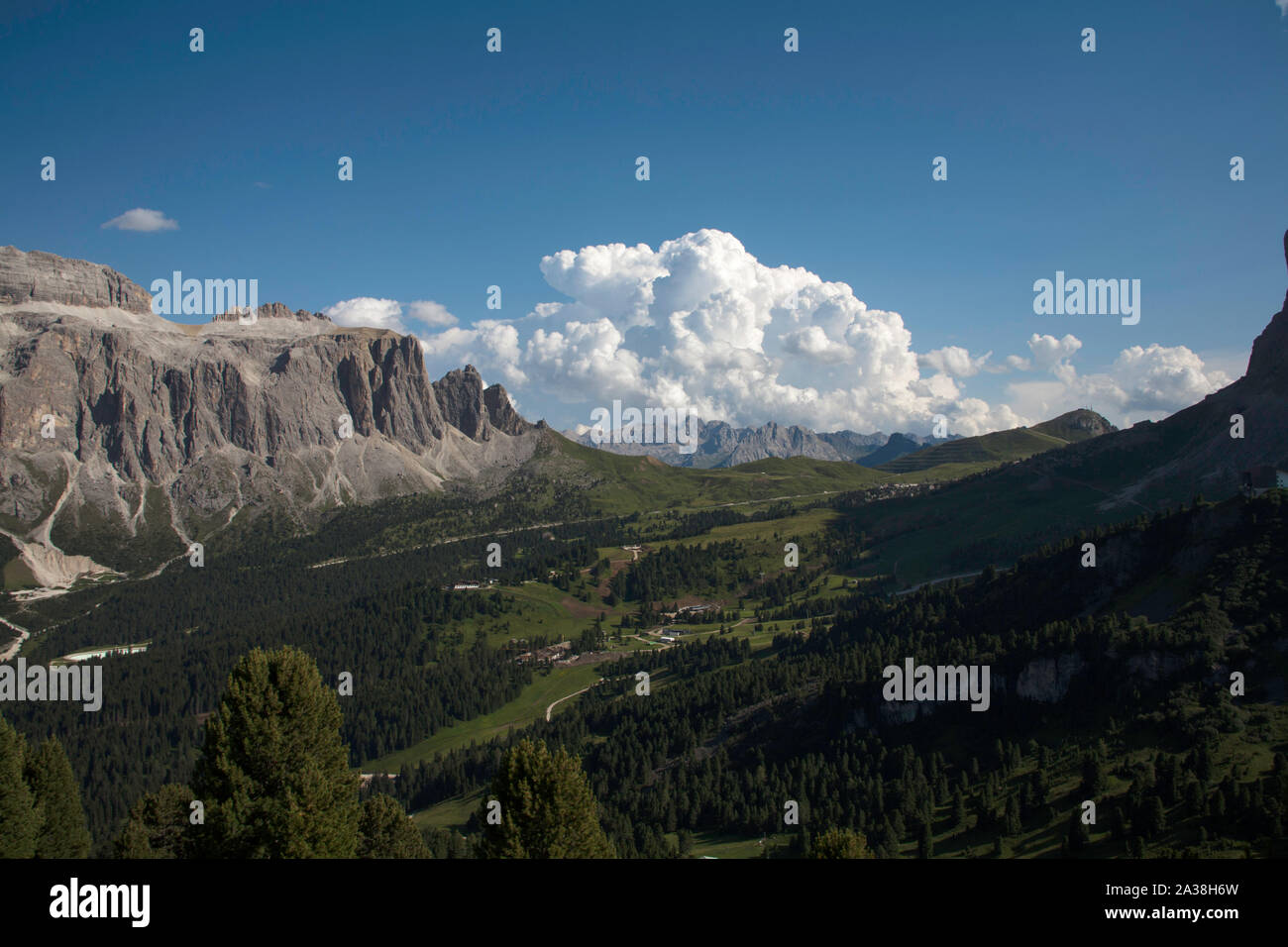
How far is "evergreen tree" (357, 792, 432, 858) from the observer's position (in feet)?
206

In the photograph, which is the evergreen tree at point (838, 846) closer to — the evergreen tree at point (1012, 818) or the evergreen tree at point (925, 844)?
the evergreen tree at point (925, 844)

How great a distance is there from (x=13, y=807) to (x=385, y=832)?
26.1 m

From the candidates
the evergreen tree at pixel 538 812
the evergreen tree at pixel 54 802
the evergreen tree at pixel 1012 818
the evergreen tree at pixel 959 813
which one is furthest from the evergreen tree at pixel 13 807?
the evergreen tree at pixel 959 813

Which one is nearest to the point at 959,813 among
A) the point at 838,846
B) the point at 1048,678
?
the point at 1048,678

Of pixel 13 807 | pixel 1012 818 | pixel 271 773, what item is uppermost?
pixel 271 773

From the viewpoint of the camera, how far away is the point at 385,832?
64.8 m

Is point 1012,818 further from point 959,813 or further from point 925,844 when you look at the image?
point 925,844

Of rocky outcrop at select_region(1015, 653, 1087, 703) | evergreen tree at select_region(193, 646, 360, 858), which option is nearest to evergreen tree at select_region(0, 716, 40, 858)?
evergreen tree at select_region(193, 646, 360, 858)

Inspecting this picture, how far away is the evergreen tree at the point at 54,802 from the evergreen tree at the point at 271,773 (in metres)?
21.6
